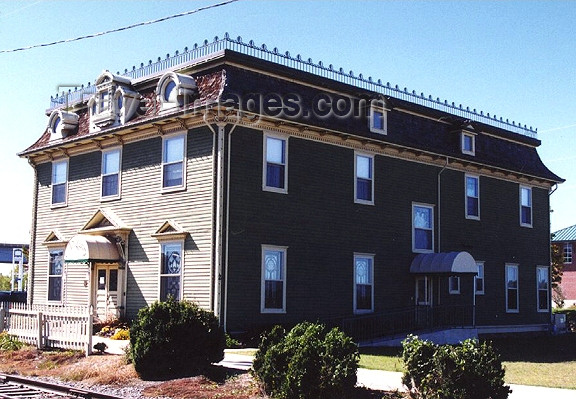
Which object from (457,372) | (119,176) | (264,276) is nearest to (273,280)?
(264,276)

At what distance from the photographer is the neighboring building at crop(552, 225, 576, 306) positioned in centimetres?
5959

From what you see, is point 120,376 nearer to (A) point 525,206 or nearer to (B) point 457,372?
(B) point 457,372

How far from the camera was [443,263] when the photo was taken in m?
27.7

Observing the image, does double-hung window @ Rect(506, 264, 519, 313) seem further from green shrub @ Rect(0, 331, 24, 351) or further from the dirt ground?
green shrub @ Rect(0, 331, 24, 351)

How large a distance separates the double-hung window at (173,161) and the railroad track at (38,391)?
941cm

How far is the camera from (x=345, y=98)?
90.3ft

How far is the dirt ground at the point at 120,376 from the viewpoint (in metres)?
14.3

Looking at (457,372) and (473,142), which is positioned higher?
(473,142)

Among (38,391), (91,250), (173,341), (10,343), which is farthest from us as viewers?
(91,250)

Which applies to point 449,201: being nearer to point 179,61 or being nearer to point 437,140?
point 437,140

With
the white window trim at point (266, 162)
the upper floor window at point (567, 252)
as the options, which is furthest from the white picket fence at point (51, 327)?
the upper floor window at point (567, 252)

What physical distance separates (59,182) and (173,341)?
15410 millimetres

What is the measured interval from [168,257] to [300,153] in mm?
5408

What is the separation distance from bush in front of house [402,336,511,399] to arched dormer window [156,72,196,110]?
A: 14.0 m
